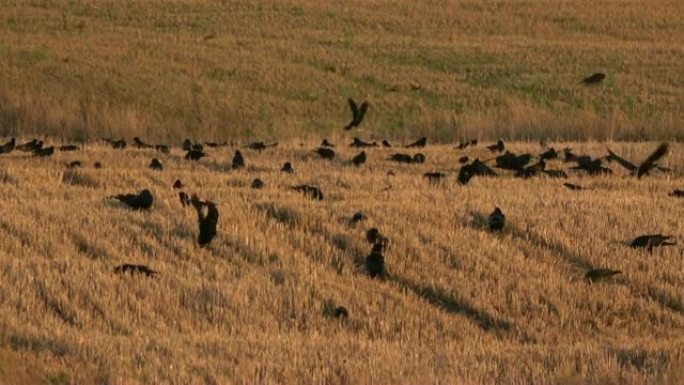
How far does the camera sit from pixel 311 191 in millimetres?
16906

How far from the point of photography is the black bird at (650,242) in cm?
1488

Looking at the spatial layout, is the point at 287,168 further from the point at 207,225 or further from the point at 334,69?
the point at 334,69

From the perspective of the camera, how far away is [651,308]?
13609 mm

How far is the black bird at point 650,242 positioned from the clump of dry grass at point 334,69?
52.1ft

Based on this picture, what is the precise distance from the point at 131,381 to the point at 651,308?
580 cm

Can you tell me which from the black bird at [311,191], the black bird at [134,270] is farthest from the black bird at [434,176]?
the black bird at [134,270]

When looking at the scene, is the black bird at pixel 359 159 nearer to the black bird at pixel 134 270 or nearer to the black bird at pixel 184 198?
the black bird at pixel 184 198

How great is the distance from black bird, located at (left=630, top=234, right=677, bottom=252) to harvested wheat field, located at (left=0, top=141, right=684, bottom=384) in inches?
3.6

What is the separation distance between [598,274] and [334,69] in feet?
86.1

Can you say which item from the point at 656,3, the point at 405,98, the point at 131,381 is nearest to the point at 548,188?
the point at 131,381

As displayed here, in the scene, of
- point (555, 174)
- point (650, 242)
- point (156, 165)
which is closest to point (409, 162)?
point (555, 174)

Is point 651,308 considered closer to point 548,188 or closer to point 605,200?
point 605,200

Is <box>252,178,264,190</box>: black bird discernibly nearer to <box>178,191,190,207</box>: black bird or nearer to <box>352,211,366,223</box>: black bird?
<box>178,191,190,207</box>: black bird

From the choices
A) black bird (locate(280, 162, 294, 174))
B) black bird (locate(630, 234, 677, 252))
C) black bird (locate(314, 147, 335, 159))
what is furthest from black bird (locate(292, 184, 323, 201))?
black bird (locate(314, 147, 335, 159))
